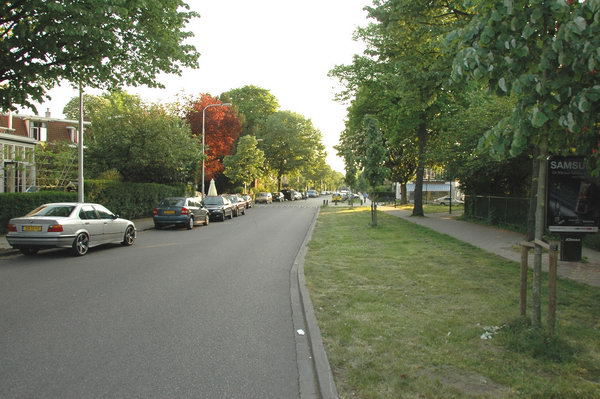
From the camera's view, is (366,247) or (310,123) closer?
(366,247)

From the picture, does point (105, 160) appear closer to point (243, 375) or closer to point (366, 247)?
point (366, 247)

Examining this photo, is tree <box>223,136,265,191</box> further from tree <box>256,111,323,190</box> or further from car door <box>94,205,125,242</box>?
car door <box>94,205,125,242</box>

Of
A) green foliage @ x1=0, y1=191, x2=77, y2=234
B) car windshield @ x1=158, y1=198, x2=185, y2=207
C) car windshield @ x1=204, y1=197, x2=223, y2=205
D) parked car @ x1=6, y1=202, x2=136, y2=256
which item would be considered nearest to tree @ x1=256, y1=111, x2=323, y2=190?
car windshield @ x1=204, y1=197, x2=223, y2=205


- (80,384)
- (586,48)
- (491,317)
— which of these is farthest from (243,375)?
(586,48)

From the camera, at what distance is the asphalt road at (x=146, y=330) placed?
157 inches

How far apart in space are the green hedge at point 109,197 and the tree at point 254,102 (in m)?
35.0

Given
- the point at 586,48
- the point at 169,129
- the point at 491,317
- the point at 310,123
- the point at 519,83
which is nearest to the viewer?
the point at 586,48

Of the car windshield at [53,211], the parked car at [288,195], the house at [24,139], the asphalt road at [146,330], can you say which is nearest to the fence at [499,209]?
the asphalt road at [146,330]

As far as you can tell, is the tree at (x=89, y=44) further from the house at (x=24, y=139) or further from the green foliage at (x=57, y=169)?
the green foliage at (x=57, y=169)

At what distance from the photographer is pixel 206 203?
27.6 metres

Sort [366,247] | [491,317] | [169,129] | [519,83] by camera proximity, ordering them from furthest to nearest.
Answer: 1. [169,129]
2. [366,247]
3. [491,317]
4. [519,83]

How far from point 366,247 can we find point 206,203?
16.2 m

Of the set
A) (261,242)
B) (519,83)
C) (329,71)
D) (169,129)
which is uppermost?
(329,71)

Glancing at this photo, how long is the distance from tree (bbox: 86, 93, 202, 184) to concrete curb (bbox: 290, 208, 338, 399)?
1982 cm
